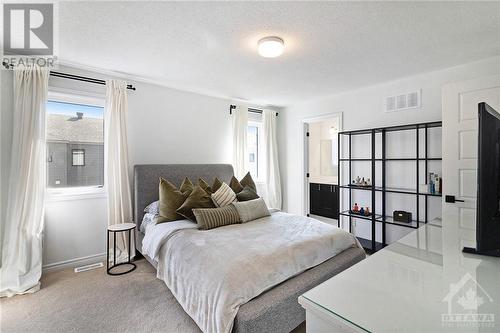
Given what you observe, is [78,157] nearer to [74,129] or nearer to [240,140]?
[74,129]

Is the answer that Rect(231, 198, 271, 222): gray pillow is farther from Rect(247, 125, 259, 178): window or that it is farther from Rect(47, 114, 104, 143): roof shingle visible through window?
Rect(47, 114, 104, 143): roof shingle visible through window

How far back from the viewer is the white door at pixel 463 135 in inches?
93.3

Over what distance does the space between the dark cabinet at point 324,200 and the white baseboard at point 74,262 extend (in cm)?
434

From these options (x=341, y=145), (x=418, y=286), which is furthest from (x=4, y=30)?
(x=341, y=145)

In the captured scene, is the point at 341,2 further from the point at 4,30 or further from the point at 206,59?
the point at 4,30

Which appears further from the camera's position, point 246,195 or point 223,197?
point 246,195

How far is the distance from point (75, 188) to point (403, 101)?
4.62m

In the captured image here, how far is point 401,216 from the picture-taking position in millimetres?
3213

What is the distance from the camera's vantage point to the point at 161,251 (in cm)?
232

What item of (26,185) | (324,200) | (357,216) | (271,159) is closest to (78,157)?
(26,185)

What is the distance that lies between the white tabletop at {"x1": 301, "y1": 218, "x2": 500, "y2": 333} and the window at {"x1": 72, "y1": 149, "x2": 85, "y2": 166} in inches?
131

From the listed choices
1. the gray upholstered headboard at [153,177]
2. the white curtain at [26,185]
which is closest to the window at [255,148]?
the gray upholstered headboard at [153,177]

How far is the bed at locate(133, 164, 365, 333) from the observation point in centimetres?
147

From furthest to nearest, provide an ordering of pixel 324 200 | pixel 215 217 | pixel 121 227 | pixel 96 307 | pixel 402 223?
pixel 324 200 < pixel 402 223 < pixel 121 227 < pixel 215 217 < pixel 96 307
